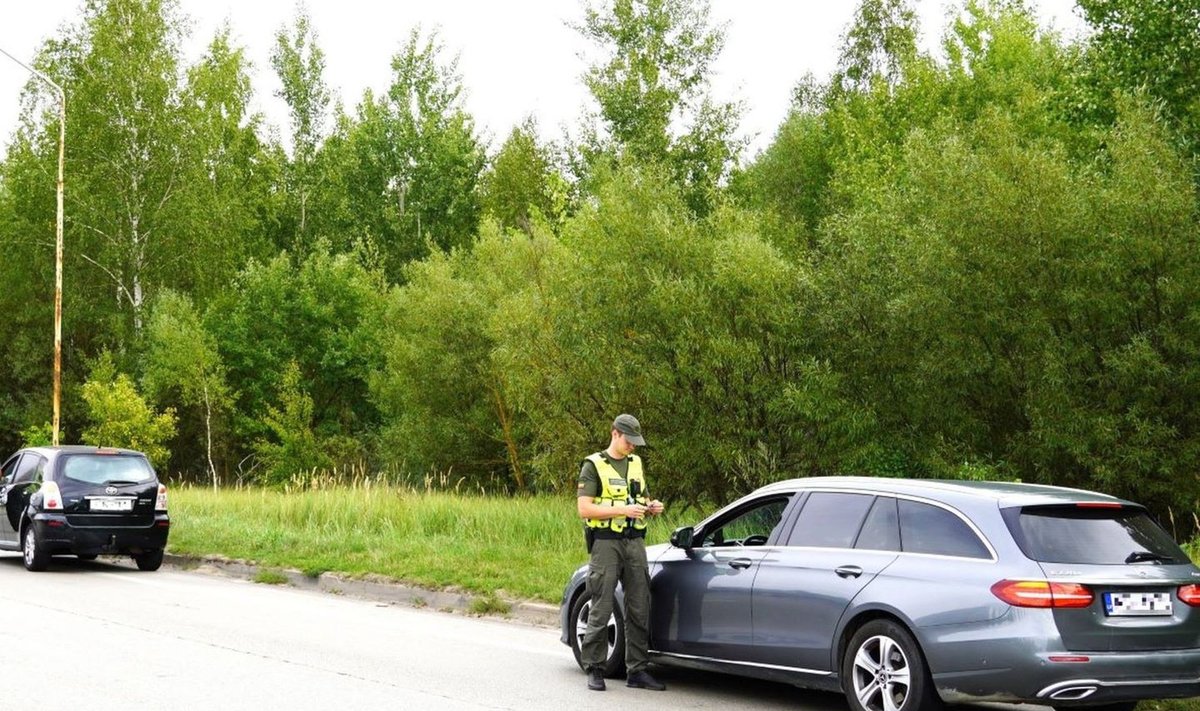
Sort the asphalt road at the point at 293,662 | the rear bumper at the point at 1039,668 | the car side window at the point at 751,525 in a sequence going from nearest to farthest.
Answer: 1. the rear bumper at the point at 1039,668
2. the asphalt road at the point at 293,662
3. the car side window at the point at 751,525

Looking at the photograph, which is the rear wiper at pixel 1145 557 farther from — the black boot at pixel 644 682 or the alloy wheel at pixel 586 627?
the alloy wheel at pixel 586 627

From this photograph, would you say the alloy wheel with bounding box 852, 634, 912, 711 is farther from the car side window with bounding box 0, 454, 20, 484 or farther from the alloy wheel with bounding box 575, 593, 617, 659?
the car side window with bounding box 0, 454, 20, 484

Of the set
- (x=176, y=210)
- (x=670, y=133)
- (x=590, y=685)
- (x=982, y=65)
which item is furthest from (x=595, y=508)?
(x=176, y=210)

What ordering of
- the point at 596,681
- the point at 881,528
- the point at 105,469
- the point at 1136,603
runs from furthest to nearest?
the point at 105,469 → the point at 596,681 → the point at 881,528 → the point at 1136,603

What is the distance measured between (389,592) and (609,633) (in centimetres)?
614

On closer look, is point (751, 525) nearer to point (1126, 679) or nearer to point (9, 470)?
point (1126, 679)

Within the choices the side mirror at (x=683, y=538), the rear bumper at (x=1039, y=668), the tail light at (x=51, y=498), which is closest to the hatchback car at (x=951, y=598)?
the rear bumper at (x=1039, y=668)

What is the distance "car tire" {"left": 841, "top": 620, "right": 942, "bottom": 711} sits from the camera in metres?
7.32

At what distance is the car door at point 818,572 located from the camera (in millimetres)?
7832

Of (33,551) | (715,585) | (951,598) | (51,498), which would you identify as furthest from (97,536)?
(951,598)

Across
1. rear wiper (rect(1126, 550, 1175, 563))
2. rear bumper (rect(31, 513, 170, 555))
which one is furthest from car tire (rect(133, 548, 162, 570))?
rear wiper (rect(1126, 550, 1175, 563))

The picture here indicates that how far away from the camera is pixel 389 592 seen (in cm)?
1512

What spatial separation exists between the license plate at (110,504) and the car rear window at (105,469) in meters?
0.36

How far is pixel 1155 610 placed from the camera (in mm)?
7172
